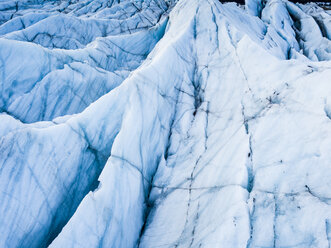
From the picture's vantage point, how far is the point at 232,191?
411 cm

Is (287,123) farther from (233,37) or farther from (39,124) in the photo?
(39,124)

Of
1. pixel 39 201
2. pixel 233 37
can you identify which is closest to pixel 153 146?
pixel 39 201

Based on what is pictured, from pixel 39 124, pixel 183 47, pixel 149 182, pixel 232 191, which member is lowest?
pixel 149 182

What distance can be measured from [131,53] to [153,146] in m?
7.39

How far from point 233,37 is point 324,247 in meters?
6.10

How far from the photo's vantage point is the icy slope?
3758mm

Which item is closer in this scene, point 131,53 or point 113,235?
point 113,235

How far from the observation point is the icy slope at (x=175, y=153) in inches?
148

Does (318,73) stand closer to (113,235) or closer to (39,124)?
(113,235)

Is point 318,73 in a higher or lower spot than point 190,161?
higher

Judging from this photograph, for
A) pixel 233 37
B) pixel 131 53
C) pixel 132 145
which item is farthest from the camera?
pixel 131 53

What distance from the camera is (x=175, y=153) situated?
18.7ft

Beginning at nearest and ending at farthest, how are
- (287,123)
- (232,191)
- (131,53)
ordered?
(232,191), (287,123), (131,53)

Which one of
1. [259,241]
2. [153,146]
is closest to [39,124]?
[153,146]
